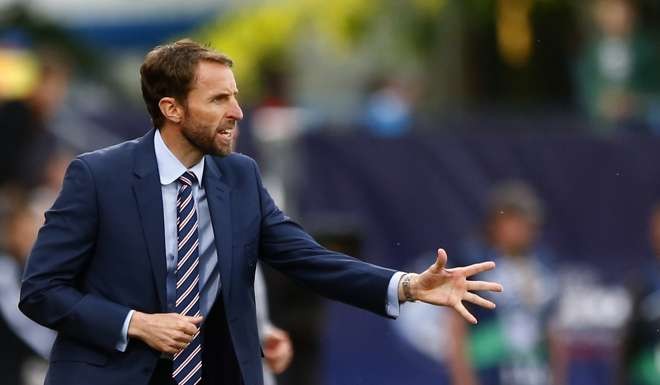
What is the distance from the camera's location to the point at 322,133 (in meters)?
13.0

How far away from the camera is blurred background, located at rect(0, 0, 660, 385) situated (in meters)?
11.2

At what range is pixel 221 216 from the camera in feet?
21.7

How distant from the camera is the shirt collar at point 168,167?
6.62 metres

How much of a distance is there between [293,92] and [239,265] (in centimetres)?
1249

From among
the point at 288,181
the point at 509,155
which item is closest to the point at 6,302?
the point at 288,181

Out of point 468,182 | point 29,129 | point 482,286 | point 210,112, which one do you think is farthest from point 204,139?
point 468,182

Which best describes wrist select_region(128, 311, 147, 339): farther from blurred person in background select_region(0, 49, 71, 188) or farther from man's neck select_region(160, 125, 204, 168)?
blurred person in background select_region(0, 49, 71, 188)

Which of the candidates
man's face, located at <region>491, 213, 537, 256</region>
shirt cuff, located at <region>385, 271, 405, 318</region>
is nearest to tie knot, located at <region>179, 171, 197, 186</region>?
shirt cuff, located at <region>385, 271, 405, 318</region>

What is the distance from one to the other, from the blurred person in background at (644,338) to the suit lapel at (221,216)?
16.5 ft

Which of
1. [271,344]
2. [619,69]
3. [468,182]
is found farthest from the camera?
[619,69]

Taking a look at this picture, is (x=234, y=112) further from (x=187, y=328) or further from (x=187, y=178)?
(x=187, y=328)

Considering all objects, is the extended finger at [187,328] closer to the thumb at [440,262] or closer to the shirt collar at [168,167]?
the shirt collar at [168,167]

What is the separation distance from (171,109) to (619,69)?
8455 millimetres

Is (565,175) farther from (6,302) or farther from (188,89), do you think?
(188,89)
